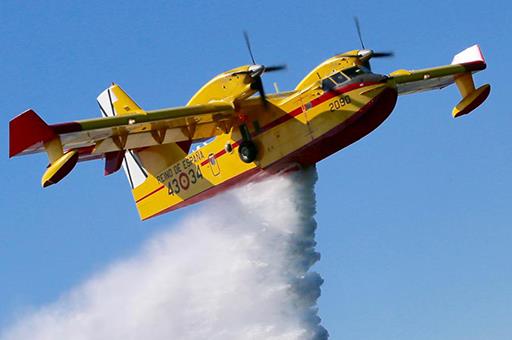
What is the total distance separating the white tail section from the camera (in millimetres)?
36750

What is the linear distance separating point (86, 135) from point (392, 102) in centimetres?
777

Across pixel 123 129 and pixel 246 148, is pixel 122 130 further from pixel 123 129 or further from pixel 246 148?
pixel 246 148

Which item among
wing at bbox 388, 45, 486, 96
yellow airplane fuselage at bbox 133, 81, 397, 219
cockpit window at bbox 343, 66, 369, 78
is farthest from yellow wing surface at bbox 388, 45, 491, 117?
yellow airplane fuselage at bbox 133, 81, 397, 219

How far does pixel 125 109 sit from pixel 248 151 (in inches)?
220

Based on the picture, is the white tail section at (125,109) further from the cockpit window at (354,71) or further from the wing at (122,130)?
the cockpit window at (354,71)

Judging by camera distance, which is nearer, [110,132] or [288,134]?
[110,132]

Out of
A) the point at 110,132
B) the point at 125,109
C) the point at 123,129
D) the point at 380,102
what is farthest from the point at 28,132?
the point at 380,102

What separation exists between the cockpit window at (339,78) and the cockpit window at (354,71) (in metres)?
0.12

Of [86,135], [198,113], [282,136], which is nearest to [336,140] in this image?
[282,136]

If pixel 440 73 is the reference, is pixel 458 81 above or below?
below

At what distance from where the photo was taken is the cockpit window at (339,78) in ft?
103

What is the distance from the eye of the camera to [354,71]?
3136cm

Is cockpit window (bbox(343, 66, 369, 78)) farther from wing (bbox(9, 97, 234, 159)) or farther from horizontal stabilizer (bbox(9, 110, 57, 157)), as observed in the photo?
horizontal stabilizer (bbox(9, 110, 57, 157))

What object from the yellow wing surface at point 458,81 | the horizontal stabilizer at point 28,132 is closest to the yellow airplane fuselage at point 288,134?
the yellow wing surface at point 458,81
